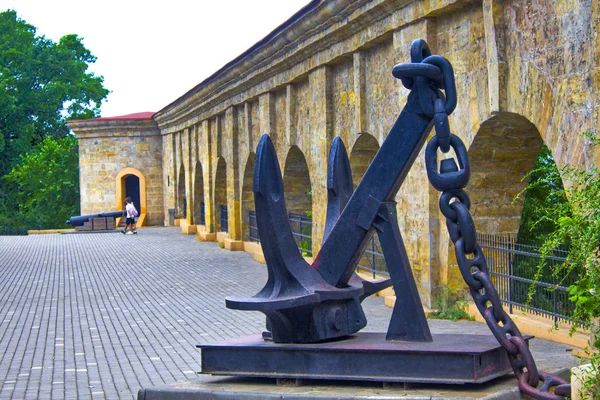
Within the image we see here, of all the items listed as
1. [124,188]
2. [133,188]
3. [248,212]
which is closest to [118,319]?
[248,212]

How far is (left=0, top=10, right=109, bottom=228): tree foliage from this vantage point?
4159 centimetres

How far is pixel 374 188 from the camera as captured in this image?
547cm

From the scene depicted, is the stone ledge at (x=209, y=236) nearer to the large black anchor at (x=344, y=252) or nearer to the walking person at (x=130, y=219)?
the walking person at (x=130, y=219)

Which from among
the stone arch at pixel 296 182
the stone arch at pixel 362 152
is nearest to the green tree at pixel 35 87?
the stone arch at pixel 296 182

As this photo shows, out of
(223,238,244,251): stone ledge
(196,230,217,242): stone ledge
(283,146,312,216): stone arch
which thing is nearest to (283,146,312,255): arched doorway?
(283,146,312,216): stone arch

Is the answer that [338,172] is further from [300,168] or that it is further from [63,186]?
[63,186]

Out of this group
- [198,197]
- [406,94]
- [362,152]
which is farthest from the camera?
[198,197]

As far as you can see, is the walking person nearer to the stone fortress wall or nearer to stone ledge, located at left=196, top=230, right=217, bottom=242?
stone ledge, located at left=196, top=230, right=217, bottom=242

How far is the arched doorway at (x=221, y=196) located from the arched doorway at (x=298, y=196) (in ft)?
15.5

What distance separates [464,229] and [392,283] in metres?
0.80

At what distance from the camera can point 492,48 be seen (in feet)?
27.9

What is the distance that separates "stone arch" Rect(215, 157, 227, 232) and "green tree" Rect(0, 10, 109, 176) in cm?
2340

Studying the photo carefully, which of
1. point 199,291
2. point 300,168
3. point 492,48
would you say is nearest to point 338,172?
point 492,48

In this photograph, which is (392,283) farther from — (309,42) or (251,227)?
(251,227)
